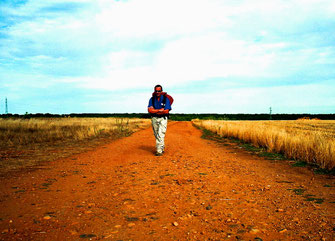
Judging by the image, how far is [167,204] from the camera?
173 inches

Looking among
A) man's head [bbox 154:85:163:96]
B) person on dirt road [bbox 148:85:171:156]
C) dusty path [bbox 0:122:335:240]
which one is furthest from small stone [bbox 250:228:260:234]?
man's head [bbox 154:85:163:96]

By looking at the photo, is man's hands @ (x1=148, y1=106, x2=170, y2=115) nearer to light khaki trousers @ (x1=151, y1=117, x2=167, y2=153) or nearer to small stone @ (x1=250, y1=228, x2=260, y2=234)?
light khaki trousers @ (x1=151, y1=117, x2=167, y2=153)

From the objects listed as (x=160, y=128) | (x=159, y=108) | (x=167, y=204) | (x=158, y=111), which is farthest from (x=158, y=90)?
(x=167, y=204)

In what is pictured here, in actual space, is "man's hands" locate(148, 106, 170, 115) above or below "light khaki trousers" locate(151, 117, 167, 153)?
above

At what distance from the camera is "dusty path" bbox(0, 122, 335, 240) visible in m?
3.38

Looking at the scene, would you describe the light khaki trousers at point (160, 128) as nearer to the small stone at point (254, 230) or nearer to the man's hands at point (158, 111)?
the man's hands at point (158, 111)

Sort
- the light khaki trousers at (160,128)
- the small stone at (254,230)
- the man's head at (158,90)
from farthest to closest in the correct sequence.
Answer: the light khaki trousers at (160,128) < the man's head at (158,90) < the small stone at (254,230)

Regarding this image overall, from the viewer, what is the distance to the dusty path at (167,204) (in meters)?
3.38

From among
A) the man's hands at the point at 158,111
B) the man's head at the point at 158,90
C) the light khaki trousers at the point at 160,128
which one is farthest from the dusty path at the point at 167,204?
the man's head at the point at 158,90

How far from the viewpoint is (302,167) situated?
8.02m

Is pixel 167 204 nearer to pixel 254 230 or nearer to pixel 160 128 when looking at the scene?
pixel 254 230

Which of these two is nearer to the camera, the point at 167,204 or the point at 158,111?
the point at 167,204

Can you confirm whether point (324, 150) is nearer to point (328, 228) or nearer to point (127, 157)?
point (328, 228)

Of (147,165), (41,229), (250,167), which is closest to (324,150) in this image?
(250,167)
